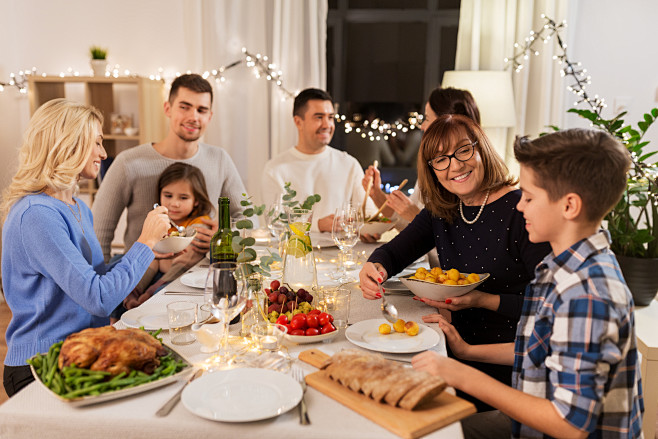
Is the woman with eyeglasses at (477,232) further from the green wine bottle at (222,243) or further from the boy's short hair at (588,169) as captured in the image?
the boy's short hair at (588,169)

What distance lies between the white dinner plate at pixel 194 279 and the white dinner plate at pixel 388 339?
2.05 feet

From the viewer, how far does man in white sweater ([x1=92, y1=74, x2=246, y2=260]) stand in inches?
121

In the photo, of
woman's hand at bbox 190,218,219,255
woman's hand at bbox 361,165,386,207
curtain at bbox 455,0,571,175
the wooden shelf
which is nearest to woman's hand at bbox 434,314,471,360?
woman's hand at bbox 190,218,219,255

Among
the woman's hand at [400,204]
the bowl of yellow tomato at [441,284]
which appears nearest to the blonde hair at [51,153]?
the bowl of yellow tomato at [441,284]

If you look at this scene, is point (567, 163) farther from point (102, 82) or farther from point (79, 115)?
point (102, 82)

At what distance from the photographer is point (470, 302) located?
68.1 inches

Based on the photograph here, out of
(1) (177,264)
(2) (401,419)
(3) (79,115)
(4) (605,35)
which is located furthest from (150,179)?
(4) (605,35)

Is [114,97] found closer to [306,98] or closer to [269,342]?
[306,98]

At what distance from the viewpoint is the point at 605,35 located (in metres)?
3.95

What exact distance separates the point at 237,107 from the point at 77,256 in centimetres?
281

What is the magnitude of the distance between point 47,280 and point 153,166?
1.51 m

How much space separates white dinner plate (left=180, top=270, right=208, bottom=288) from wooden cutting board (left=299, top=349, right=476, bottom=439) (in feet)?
2.76

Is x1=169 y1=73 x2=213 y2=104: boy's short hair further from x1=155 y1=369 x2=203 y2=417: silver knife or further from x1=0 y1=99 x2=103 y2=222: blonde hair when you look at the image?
x1=155 y1=369 x2=203 y2=417: silver knife

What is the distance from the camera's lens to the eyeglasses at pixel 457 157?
6.23 ft
